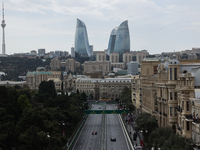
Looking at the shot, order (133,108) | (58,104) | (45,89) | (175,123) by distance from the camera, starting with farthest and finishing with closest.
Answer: (45,89) → (133,108) → (58,104) → (175,123)

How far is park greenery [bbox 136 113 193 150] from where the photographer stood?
156 feet

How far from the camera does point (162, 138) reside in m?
52.6

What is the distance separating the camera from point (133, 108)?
390 feet

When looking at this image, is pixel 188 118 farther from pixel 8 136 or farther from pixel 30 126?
pixel 8 136

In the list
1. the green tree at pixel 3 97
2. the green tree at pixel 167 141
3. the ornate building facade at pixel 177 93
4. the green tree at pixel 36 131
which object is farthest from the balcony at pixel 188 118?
the green tree at pixel 3 97

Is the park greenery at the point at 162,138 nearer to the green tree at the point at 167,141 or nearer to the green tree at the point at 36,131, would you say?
the green tree at the point at 167,141

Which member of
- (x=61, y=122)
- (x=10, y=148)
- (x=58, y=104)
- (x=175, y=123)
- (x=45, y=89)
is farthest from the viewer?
(x=45, y=89)

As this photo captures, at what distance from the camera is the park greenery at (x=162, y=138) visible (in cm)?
4744

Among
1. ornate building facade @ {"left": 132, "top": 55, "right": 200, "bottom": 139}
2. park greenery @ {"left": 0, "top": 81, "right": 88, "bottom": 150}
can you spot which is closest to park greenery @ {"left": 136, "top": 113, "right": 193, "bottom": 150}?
ornate building facade @ {"left": 132, "top": 55, "right": 200, "bottom": 139}

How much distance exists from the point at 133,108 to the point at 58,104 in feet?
110

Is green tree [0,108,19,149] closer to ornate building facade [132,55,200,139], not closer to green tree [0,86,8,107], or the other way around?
green tree [0,86,8,107]

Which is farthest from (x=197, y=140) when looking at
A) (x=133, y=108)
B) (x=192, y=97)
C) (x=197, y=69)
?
(x=133, y=108)

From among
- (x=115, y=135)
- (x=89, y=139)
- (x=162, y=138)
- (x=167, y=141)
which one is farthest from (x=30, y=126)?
(x=115, y=135)

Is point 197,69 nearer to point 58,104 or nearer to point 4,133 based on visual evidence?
point 4,133
